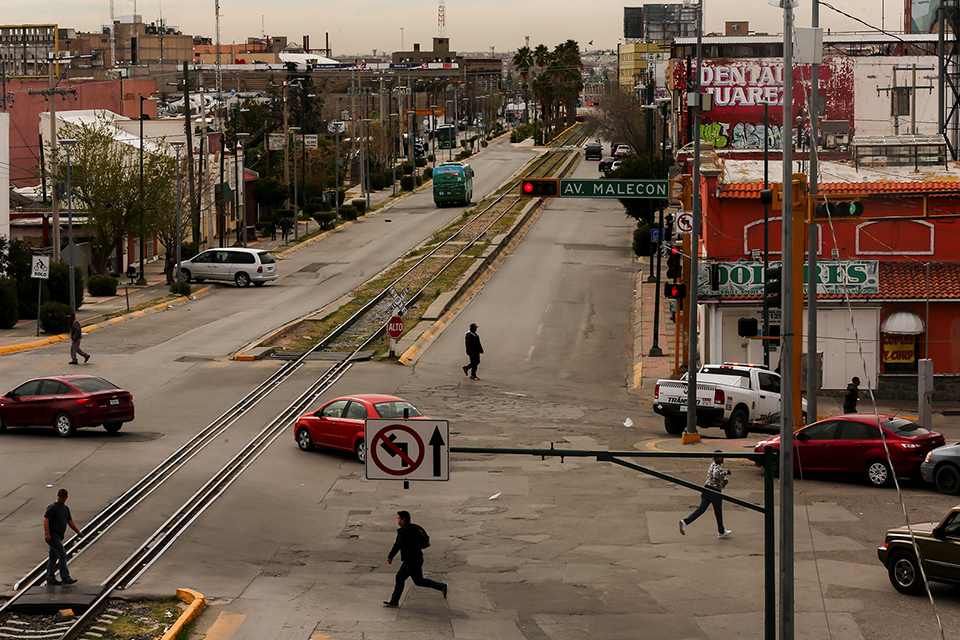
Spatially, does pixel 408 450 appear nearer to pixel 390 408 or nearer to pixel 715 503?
pixel 715 503

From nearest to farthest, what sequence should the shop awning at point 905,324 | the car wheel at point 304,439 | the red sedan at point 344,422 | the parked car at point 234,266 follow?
the red sedan at point 344,422 < the car wheel at point 304,439 < the shop awning at point 905,324 < the parked car at point 234,266

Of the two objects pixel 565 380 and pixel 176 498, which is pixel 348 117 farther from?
pixel 176 498

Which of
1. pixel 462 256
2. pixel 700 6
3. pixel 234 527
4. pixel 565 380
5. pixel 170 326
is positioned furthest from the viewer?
pixel 462 256

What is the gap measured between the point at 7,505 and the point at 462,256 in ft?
129

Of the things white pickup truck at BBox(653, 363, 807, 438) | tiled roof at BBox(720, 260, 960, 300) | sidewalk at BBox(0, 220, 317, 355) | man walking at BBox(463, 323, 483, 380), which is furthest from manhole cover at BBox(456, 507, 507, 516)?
sidewalk at BBox(0, 220, 317, 355)

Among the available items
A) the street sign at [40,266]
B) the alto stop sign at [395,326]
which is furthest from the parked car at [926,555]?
the street sign at [40,266]

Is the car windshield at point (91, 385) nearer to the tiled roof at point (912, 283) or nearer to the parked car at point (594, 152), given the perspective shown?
the tiled roof at point (912, 283)

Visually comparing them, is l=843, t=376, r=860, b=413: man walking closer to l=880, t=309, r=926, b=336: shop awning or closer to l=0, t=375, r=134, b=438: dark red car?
l=880, t=309, r=926, b=336: shop awning

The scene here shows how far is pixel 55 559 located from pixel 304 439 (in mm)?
9379

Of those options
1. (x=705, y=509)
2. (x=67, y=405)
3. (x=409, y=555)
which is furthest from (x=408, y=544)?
(x=67, y=405)

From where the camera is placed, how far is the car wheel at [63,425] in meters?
24.9

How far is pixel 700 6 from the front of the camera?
27.4m

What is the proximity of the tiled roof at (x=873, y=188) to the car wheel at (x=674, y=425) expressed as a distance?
10045mm

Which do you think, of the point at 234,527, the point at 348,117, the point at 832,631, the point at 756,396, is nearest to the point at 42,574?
the point at 234,527
